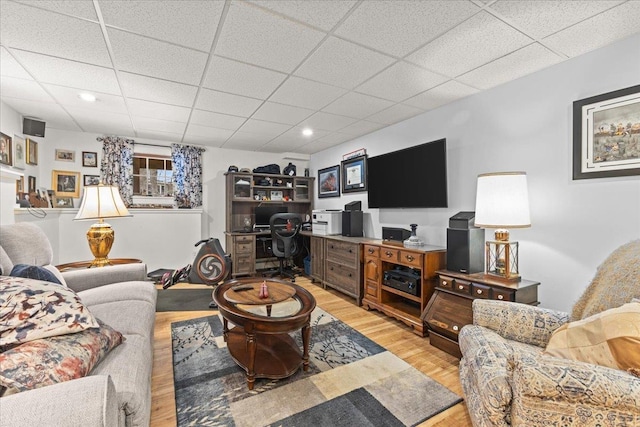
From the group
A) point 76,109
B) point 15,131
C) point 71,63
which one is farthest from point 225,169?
point 71,63

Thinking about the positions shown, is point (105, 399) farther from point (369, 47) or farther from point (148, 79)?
point (148, 79)

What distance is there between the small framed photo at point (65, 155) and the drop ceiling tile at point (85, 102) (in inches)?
52.3

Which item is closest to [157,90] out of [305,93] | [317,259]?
[305,93]

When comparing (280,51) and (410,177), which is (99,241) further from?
(410,177)

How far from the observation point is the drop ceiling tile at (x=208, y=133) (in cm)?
389

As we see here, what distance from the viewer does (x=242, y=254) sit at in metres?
4.75

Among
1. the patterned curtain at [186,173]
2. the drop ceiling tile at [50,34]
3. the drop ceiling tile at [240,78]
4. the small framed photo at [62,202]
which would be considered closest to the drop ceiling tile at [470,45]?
the drop ceiling tile at [240,78]

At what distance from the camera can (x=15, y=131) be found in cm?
324

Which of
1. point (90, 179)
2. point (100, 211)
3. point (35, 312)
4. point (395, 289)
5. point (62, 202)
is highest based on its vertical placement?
point (90, 179)

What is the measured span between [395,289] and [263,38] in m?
2.62

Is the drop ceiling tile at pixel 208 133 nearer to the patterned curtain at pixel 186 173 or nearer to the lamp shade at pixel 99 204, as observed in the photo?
the patterned curtain at pixel 186 173

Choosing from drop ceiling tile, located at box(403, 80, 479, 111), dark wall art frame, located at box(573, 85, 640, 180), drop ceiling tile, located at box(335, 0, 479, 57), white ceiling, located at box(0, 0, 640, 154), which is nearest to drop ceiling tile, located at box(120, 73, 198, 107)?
white ceiling, located at box(0, 0, 640, 154)

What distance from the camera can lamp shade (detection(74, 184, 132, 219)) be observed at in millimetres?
2783

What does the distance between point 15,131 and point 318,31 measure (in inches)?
150
